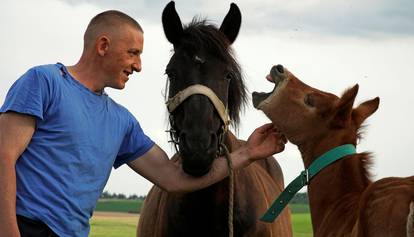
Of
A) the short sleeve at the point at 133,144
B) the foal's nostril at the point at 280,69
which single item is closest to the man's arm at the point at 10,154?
the short sleeve at the point at 133,144

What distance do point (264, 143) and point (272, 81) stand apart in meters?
0.45

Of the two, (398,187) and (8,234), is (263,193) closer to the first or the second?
(398,187)

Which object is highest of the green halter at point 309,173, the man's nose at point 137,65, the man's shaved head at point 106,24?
the man's shaved head at point 106,24

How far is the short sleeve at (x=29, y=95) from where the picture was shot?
392cm

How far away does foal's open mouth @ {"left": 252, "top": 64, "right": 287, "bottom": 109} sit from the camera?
16.6 feet

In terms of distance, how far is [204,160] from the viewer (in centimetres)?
486

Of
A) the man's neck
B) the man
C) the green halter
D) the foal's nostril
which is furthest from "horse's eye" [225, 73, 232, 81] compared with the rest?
the man's neck

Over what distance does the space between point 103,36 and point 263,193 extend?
2.27 meters

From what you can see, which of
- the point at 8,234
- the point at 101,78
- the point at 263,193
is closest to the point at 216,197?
the point at 263,193

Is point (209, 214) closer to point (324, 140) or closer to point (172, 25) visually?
point (324, 140)

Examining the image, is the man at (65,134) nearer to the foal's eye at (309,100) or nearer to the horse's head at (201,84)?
the horse's head at (201,84)

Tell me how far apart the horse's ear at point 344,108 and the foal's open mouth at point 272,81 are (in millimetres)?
472

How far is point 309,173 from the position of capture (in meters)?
5.04

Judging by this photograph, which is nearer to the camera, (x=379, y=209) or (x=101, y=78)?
(x=379, y=209)
